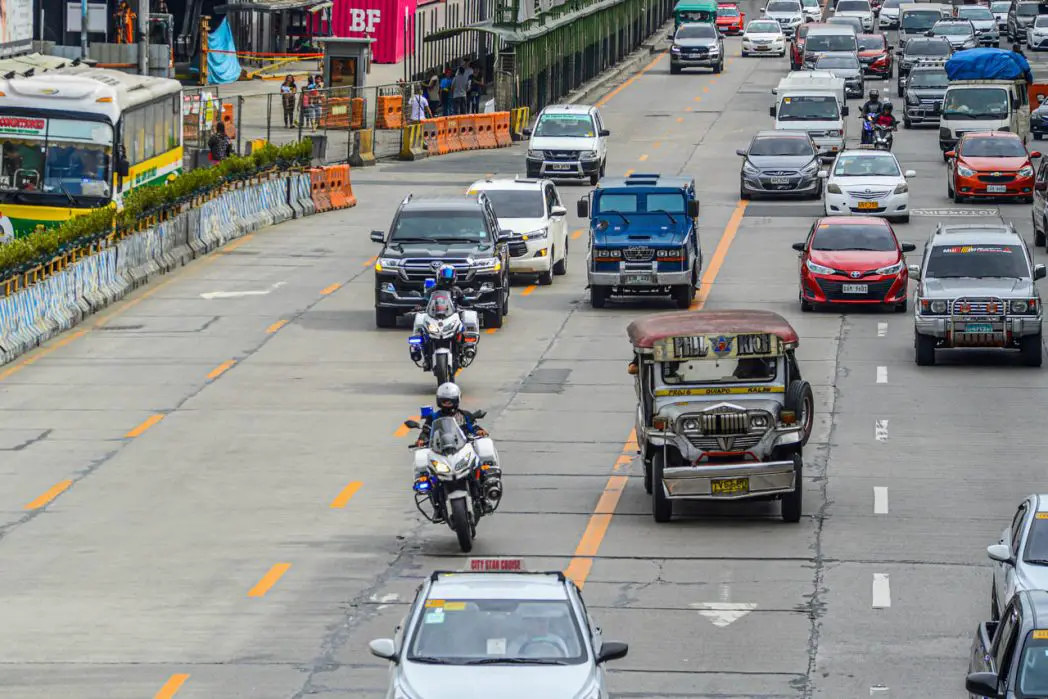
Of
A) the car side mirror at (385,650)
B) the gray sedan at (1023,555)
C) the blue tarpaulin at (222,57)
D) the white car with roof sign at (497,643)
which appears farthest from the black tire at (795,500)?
the blue tarpaulin at (222,57)

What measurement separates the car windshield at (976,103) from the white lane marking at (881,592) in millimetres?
43853

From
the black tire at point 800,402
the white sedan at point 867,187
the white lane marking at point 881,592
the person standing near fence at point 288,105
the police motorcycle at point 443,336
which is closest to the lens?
the white lane marking at point 881,592

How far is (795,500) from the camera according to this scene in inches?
832

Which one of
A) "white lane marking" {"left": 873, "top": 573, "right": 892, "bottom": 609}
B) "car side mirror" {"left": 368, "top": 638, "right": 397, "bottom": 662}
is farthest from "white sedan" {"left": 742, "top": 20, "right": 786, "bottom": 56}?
"car side mirror" {"left": 368, "top": 638, "right": 397, "bottom": 662}

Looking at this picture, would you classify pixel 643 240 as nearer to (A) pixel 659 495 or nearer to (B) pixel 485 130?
(A) pixel 659 495

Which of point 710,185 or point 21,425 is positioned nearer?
point 21,425

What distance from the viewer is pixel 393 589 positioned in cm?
1878

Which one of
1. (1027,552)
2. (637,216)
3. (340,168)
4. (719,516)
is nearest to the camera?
(1027,552)

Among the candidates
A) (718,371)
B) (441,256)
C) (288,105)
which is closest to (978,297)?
(441,256)

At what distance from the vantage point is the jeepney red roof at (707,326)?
70.3 ft

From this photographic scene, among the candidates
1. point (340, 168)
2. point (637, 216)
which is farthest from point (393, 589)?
point (340, 168)

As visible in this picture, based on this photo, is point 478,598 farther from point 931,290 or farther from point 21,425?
point 931,290

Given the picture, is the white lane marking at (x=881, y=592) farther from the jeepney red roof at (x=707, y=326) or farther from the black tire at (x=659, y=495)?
the jeepney red roof at (x=707, y=326)

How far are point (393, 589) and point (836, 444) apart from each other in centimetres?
836
